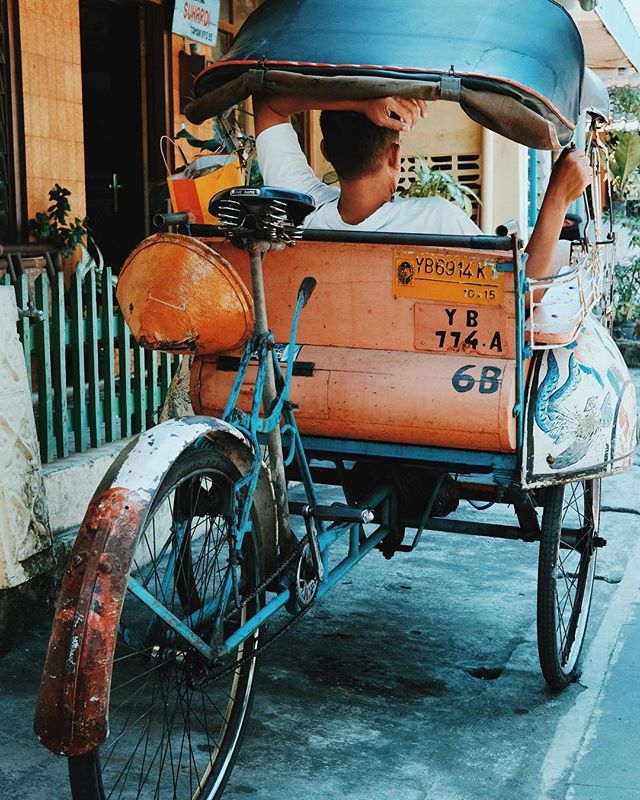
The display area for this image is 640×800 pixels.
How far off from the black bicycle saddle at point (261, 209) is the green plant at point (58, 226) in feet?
13.7

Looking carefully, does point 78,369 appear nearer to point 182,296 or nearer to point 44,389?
point 44,389

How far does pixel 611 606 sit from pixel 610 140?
1029 centimetres

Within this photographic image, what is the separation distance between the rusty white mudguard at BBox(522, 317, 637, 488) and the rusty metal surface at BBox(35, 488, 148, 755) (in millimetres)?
1475

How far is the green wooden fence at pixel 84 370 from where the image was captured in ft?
15.1

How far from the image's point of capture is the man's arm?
3.30 m

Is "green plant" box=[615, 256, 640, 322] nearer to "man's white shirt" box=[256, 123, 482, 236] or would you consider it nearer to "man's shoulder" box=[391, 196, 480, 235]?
"man's white shirt" box=[256, 123, 482, 236]

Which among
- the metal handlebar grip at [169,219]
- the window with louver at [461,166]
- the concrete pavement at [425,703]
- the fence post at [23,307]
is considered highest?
the window with louver at [461,166]

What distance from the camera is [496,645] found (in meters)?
4.11

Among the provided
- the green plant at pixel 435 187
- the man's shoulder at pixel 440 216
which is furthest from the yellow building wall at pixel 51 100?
the man's shoulder at pixel 440 216

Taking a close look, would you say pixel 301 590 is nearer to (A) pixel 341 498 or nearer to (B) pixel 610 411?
(B) pixel 610 411

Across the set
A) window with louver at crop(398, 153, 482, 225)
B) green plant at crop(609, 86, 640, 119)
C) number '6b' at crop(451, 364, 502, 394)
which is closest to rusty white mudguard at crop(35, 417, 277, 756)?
number '6b' at crop(451, 364, 502, 394)

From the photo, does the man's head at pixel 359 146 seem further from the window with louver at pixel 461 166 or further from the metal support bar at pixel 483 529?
the window with louver at pixel 461 166

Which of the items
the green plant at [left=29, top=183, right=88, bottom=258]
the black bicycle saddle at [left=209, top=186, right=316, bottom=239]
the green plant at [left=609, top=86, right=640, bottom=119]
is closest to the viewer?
the black bicycle saddle at [left=209, top=186, right=316, bottom=239]

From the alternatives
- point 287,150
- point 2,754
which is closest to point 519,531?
point 287,150
